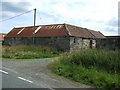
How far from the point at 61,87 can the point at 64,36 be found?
22.9 meters

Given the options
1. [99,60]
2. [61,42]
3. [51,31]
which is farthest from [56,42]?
[99,60]

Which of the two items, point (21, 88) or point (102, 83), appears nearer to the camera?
point (21, 88)

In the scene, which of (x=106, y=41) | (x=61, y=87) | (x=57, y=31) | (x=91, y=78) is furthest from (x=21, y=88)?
(x=57, y=31)

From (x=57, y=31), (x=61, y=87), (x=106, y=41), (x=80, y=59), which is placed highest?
(x=57, y=31)

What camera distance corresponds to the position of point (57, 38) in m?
30.6

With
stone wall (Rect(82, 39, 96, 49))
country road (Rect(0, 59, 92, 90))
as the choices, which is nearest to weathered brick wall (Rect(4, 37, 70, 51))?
stone wall (Rect(82, 39, 96, 49))

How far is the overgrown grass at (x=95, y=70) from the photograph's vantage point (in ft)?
24.3

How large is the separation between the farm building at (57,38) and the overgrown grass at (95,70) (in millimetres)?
16919

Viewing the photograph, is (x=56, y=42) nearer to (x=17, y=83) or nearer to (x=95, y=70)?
(x=95, y=70)

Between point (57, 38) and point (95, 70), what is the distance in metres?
21.7

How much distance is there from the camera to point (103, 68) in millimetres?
9617

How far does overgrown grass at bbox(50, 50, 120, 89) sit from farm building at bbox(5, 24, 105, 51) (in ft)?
55.5

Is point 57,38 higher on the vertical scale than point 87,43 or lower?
higher

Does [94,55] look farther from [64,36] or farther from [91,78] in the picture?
[64,36]
